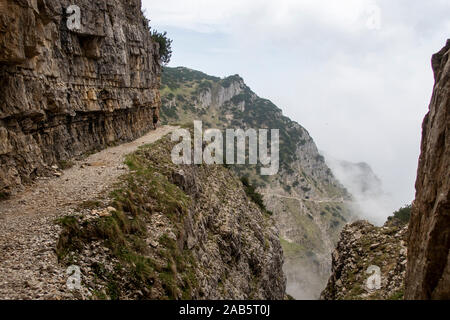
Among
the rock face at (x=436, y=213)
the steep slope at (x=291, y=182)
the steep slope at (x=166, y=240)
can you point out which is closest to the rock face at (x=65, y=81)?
the steep slope at (x=166, y=240)

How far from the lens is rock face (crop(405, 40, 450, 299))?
9617mm

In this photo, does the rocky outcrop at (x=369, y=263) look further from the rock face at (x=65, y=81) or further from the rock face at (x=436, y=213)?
the rock face at (x=65, y=81)

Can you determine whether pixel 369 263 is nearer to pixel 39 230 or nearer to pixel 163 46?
pixel 39 230

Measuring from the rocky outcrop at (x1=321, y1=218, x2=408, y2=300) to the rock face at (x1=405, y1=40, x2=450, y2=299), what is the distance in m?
6.66

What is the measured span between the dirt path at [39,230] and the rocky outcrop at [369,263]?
54.8 feet

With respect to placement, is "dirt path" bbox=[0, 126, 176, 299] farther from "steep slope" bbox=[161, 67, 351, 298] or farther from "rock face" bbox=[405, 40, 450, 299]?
"steep slope" bbox=[161, 67, 351, 298]

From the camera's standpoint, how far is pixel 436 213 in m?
9.85

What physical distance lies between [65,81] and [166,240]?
17.1 meters

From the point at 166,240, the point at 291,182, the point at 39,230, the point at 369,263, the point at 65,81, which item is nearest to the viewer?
the point at 39,230

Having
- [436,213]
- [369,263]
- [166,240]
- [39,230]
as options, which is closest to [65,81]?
[39,230]

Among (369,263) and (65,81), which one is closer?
(369,263)

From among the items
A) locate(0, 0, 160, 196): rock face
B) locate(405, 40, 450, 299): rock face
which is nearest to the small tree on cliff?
locate(0, 0, 160, 196): rock face

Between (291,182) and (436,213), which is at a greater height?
(436,213)

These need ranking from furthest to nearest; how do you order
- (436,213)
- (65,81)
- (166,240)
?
(65,81), (166,240), (436,213)
